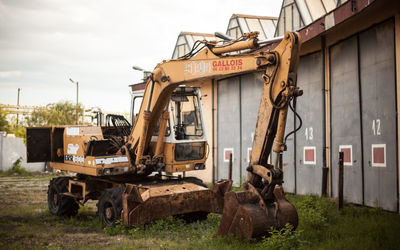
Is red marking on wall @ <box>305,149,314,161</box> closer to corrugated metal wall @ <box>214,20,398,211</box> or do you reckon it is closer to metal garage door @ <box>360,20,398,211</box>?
corrugated metal wall @ <box>214,20,398,211</box>

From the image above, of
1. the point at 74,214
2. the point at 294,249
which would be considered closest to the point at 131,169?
the point at 74,214

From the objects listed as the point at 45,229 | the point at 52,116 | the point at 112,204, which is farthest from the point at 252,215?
the point at 52,116

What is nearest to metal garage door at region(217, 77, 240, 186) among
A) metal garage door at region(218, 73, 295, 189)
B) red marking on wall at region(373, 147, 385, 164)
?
metal garage door at region(218, 73, 295, 189)

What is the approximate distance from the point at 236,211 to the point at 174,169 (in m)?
3.00

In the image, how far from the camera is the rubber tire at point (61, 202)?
10.9m

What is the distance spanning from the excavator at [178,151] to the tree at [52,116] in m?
33.6

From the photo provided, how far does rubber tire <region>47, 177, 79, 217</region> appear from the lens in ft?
35.9

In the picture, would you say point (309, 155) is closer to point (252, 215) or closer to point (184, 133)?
point (184, 133)

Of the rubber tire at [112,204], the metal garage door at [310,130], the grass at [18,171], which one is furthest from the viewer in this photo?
the grass at [18,171]

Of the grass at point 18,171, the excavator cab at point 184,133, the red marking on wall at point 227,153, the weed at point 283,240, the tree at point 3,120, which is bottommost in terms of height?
the grass at point 18,171

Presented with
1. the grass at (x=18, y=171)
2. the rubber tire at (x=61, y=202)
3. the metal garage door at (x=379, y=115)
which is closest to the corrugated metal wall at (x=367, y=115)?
the metal garage door at (x=379, y=115)

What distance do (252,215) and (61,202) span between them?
6.11 meters

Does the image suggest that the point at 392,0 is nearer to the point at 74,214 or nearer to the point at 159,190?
the point at 159,190

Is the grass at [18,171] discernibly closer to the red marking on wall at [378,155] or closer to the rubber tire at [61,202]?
the rubber tire at [61,202]
